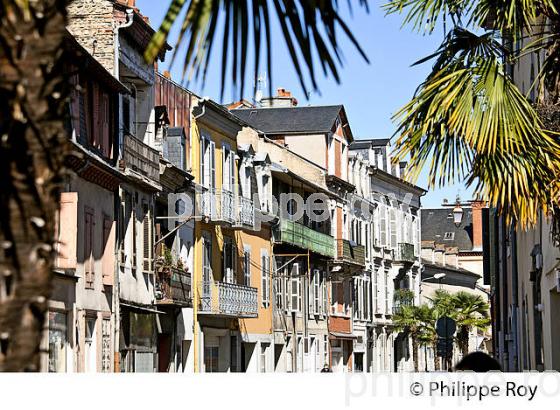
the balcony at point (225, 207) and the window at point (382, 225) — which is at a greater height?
the window at point (382, 225)

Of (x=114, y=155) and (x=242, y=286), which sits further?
(x=242, y=286)

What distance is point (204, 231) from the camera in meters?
40.8

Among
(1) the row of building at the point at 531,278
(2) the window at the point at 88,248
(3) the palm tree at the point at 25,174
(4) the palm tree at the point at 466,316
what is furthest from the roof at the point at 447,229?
(3) the palm tree at the point at 25,174

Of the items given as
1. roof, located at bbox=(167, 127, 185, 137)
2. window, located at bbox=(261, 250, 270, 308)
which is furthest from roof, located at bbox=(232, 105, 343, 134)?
roof, located at bbox=(167, 127, 185, 137)

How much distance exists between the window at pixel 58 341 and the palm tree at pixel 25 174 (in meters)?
21.1

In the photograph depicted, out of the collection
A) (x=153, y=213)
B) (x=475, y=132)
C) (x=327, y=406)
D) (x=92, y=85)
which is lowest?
(x=327, y=406)

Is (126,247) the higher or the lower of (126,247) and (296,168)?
the lower

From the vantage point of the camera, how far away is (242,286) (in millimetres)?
42844

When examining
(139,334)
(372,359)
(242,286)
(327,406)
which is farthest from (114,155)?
(372,359)

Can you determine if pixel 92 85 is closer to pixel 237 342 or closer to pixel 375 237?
pixel 237 342

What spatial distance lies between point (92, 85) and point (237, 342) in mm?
17358

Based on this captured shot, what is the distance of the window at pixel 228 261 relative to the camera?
43.1m

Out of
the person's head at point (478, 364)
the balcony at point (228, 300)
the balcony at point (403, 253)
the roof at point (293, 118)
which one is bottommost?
the person's head at point (478, 364)

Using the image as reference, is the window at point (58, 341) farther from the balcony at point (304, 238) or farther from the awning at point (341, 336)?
the awning at point (341, 336)
